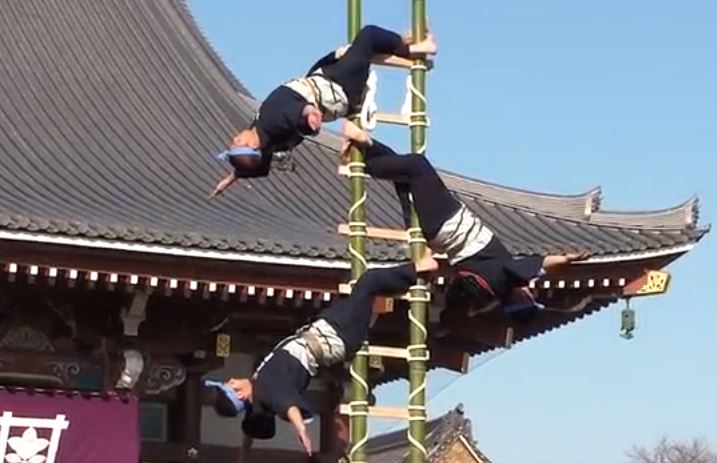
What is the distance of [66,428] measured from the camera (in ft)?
35.1

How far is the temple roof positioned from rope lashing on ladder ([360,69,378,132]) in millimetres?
8837

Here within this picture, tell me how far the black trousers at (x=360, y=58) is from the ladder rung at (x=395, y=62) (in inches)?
1.2

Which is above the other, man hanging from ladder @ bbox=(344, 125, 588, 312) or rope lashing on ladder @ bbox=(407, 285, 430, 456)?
man hanging from ladder @ bbox=(344, 125, 588, 312)

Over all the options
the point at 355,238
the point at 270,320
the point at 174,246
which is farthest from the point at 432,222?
the point at 270,320

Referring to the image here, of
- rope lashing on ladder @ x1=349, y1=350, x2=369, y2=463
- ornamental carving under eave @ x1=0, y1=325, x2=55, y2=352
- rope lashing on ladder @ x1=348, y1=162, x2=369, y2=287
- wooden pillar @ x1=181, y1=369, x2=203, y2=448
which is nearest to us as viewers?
rope lashing on ladder @ x1=349, y1=350, x2=369, y2=463

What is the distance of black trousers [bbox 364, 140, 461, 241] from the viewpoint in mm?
6770

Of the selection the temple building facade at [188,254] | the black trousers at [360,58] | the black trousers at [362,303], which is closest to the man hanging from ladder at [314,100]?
the black trousers at [360,58]

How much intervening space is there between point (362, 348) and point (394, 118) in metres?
1.01

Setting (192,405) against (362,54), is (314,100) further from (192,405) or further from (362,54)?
(192,405)

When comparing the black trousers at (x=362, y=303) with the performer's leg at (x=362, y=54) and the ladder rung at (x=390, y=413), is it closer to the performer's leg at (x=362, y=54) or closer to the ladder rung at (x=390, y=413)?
the ladder rung at (x=390, y=413)

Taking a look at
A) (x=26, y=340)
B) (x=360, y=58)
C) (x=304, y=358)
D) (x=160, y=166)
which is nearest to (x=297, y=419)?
(x=304, y=358)

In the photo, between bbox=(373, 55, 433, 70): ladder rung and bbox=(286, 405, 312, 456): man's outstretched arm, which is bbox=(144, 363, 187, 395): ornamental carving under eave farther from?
bbox=(286, 405, 312, 456): man's outstretched arm

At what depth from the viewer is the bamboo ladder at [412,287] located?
22.3ft

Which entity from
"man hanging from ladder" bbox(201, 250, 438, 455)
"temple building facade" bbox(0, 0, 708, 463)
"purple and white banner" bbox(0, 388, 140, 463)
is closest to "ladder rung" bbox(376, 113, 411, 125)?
"man hanging from ladder" bbox(201, 250, 438, 455)
